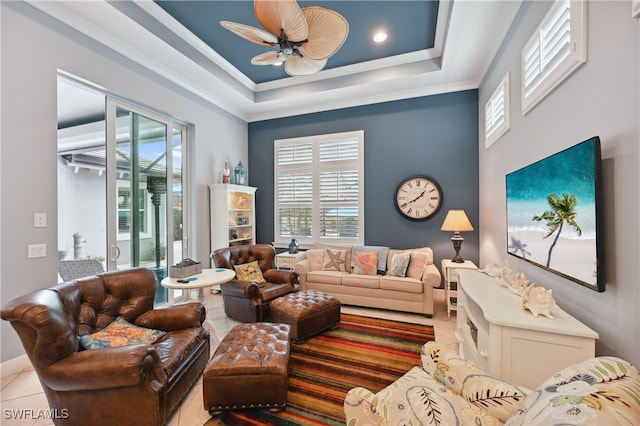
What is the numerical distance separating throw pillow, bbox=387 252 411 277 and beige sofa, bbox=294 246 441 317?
5cm

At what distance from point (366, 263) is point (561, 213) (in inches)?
103

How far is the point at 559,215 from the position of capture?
69.2 inches

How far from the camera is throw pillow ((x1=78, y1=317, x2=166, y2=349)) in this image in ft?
5.77

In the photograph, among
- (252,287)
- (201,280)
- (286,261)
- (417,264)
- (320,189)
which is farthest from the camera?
(320,189)

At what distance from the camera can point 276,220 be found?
543cm

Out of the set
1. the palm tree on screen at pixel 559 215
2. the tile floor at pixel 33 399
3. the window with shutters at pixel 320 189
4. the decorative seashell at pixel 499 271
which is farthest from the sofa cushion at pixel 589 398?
the window with shutters at pixel 320 189

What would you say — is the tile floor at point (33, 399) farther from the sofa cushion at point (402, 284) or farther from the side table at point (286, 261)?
the side table at point (286, 261)

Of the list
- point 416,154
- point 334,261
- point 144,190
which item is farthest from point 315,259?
point 144,190

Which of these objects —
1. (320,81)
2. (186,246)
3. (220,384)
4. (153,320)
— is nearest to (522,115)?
(320,81)

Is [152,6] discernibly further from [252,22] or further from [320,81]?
[320,81]

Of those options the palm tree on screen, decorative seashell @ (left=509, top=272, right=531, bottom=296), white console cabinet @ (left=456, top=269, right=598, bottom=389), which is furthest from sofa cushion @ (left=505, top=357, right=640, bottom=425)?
decorative seashell @ (left=509, top=272, right=531, bottom=296)

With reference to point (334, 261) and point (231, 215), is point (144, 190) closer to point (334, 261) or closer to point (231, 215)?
point (231, 215)

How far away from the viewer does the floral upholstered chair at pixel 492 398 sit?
2.51 feet

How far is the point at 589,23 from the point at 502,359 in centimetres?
202
